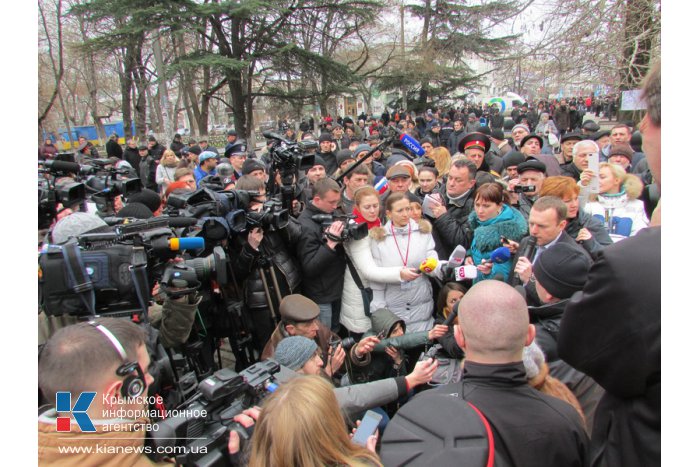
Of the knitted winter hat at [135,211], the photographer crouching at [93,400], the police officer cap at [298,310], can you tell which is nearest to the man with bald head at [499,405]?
the photographer crouching at [93,400]

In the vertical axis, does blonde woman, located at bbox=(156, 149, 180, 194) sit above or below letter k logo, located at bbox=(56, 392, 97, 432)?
above

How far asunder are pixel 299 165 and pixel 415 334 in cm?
186

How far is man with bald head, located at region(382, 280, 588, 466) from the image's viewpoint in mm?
1264

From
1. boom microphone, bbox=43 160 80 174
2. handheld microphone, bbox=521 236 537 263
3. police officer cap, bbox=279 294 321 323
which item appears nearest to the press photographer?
police officer cap, bbox=279 294 321 323

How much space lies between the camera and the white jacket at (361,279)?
338cm

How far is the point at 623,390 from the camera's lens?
46.8 inches

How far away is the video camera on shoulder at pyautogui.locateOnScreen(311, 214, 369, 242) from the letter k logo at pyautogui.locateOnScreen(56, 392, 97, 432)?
6.89 ft

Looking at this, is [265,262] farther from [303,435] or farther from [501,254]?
[303,435]

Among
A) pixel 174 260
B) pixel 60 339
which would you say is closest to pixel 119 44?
pixel 174 260

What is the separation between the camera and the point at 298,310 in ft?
9.14

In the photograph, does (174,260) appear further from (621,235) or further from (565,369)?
(621,235)

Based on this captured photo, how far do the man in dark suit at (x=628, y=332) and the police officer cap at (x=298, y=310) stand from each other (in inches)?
70.1

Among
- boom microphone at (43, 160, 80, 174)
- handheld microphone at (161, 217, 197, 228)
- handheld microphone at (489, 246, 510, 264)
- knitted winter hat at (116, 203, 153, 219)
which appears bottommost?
handheld microphone at (489, 246, 510, 264)

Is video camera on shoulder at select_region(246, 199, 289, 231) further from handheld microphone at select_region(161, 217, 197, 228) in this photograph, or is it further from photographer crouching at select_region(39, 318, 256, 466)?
photographer crouching at select_region(39, 318, 256, 466)
